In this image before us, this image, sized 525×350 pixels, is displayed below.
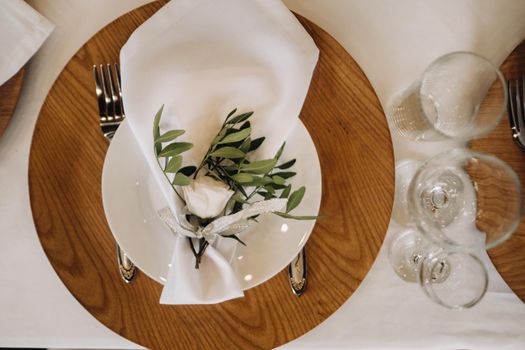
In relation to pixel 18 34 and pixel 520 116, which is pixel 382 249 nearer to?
pixel 520 116

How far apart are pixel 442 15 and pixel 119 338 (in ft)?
2.46

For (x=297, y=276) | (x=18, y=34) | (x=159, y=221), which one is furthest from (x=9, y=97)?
(x=297, y=276)

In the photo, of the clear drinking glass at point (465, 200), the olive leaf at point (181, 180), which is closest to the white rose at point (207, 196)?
the olive leaf at point (181, 180)

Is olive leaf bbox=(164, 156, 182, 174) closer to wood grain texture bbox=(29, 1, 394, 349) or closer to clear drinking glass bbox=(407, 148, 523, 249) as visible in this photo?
wood grain texture bbox=(29, 1, 394, 349)

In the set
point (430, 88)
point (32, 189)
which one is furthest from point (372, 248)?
point (32, 189)

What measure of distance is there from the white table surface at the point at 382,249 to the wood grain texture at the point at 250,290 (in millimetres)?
71

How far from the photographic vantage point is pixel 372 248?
651mm

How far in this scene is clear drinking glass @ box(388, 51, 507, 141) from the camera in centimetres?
66

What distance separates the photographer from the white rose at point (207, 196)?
1.55 ft

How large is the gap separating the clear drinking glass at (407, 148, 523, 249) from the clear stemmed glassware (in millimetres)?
35

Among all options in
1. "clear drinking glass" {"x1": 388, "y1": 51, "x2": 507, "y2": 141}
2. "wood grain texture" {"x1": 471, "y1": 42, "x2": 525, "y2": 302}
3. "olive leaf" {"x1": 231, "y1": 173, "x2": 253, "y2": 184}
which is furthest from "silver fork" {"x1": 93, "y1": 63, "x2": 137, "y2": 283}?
"wood grain texture" {"x1": 471, "y1": 42, "x2": 525, "y2": 302}

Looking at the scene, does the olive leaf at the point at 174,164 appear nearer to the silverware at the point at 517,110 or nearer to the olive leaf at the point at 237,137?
the olive leaf at the point at 237,137

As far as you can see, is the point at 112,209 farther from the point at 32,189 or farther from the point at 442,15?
the point at 442,15

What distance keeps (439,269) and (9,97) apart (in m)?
0.73
